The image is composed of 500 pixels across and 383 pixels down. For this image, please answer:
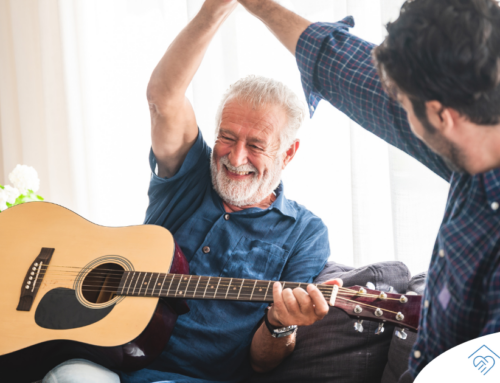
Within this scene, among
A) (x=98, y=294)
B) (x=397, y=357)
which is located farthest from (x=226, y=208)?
(x=397, y=357)

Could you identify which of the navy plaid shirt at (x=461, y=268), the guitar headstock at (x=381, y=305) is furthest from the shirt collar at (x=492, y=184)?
the guitar headstock at (x=381, y=305)

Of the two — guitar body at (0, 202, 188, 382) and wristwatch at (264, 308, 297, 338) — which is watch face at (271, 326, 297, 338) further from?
guitar body at (0, 202, 188, 382)

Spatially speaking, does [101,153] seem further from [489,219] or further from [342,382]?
[489,219]

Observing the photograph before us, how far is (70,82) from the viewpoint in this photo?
2508 mm

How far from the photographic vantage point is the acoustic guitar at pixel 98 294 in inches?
43.5

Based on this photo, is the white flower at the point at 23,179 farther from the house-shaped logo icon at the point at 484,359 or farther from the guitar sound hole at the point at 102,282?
the house-shaped logo icon at the point at 484,359

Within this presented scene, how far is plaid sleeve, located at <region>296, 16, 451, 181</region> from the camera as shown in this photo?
0.98m

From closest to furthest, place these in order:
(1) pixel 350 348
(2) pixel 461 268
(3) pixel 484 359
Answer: (3) pixel 484 359
(2) pixel 461 268
(1) pixel 350 348

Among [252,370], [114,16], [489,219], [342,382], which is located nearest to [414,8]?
[489,219]

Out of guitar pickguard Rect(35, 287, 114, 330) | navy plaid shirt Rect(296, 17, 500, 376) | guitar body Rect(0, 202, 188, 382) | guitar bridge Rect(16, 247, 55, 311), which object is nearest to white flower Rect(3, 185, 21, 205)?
guitar body Rect(0, 202, 188, 382)

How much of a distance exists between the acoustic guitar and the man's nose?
352mm

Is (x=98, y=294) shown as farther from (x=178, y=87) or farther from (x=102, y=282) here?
(x=178, y=87)

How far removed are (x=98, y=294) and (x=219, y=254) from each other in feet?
1.26

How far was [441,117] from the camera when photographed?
676mm
